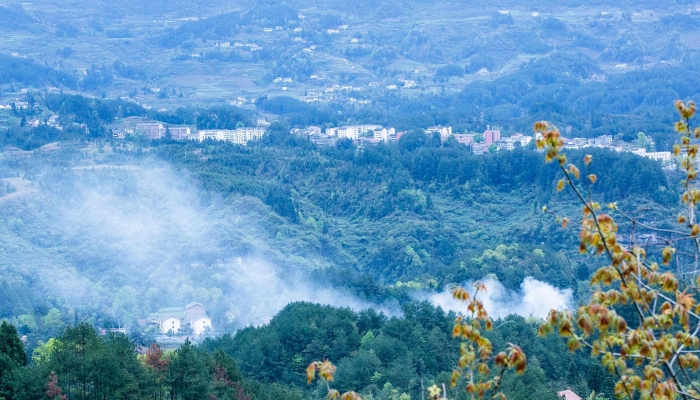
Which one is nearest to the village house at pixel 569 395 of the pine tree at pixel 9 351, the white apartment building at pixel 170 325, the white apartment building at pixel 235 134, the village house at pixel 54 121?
the pine tree at pixel 9 351

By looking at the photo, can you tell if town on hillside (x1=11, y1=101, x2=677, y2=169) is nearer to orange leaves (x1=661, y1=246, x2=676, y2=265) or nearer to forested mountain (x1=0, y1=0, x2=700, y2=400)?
forested mountain (x1=0, y1=0, x2=700, y2=400)

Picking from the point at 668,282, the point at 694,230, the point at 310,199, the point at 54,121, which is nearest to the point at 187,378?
the point at 694,230

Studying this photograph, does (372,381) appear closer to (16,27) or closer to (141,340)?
(141,340)

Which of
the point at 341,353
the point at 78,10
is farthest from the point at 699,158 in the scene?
the point at 78,10

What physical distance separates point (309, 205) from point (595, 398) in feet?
95.9

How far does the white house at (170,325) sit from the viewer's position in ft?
109

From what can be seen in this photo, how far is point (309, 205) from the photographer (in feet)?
157

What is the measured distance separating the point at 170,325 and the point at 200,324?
0.87m

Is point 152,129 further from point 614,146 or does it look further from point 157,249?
point 614,146

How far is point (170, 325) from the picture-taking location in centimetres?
3359

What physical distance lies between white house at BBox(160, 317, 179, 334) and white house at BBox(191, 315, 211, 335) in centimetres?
47

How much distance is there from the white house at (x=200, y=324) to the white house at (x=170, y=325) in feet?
1.54

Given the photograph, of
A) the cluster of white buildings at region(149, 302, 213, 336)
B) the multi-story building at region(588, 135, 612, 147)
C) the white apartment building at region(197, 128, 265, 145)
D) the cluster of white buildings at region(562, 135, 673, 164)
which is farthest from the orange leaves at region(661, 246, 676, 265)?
the white apartment building at region(197, 128, 265, 145)

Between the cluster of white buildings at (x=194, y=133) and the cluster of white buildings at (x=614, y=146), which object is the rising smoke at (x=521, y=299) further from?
the cluster of white buildings at (x=194, y=133)
